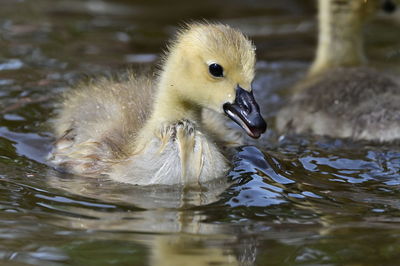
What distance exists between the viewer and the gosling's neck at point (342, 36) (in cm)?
656

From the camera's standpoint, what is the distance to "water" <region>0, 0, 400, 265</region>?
329 cm

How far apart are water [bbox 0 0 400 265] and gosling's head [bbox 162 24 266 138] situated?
1.27 ft

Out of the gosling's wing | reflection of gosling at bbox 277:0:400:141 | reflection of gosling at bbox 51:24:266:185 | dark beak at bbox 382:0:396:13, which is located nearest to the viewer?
reflection of gosling at bbox 51:24:266:185

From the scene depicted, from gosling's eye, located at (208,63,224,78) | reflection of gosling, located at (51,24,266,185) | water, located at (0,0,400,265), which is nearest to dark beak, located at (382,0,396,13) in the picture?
water, located at (0,0,400,265)

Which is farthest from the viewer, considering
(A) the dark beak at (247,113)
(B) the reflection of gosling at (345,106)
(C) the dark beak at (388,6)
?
(C) the dark beak at (388,6)

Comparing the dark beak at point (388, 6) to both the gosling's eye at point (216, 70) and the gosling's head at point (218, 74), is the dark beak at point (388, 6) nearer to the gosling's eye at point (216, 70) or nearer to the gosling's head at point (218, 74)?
the gosling's head at point (218, 74)

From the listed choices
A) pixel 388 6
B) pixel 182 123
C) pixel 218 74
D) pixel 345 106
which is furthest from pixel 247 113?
pixel 388 6

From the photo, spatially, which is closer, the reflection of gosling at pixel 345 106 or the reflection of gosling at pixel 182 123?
the reflection of gosling at pixel 182 123

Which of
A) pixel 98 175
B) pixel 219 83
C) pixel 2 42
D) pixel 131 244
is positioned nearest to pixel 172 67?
pixel 219 83

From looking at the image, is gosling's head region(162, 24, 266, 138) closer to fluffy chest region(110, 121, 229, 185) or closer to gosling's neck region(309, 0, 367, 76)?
fluffy chest region(110, 121, 229, 185)

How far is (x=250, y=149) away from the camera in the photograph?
473 cm

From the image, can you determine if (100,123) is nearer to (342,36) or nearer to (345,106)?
(345,106)

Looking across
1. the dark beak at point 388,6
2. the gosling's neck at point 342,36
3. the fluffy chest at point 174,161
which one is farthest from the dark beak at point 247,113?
the dark beak at point 388,6

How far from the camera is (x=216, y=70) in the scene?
13.8 ft
